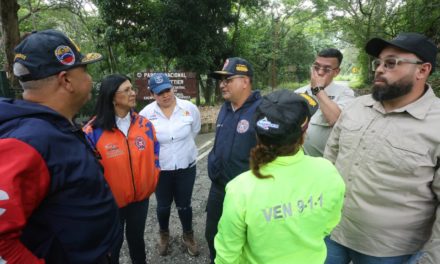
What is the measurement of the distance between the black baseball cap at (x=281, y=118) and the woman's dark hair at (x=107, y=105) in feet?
4.70

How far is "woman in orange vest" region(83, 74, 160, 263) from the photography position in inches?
90.4

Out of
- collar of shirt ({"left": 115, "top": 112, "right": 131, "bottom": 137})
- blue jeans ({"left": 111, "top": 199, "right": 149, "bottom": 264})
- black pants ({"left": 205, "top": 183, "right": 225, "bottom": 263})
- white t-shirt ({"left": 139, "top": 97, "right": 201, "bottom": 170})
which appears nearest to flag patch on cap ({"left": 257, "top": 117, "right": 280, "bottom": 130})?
black pants ({"left": 205, "top": 183, "right": 225, "bottom": 263})

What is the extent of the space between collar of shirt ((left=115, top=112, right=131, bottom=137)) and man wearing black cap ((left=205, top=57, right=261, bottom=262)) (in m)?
0.81

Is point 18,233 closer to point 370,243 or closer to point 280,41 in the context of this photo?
point 370,243

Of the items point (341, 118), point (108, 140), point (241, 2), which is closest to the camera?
point (341, 118)

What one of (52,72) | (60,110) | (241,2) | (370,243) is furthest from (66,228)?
(241,2)

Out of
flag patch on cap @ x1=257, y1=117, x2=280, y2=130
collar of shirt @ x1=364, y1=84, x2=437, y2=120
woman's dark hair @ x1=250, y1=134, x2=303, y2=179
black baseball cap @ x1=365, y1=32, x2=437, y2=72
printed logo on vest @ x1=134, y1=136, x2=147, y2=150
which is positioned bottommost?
printed logo on vest @ x1=134, y1=136, x2=147, y2=150

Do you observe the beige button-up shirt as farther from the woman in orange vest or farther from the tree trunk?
the tree trunk

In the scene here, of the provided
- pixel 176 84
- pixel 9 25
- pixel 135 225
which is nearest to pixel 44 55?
pixel 135 225

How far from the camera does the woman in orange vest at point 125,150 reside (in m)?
2.29

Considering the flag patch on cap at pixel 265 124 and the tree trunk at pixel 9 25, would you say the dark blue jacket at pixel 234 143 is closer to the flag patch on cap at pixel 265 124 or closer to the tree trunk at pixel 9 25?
the flag patch on cap at pixel 265 124

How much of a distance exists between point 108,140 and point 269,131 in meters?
1.50

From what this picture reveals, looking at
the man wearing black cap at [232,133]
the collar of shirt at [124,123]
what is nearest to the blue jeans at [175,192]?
the man wearing black cap at [232,133]

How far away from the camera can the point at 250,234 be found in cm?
138
